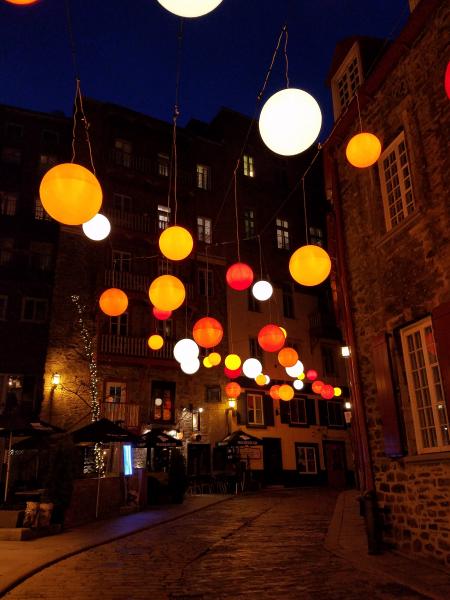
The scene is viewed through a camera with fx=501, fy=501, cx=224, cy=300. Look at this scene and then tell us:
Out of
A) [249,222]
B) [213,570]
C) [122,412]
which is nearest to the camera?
[213,570]

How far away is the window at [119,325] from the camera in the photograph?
903 inches

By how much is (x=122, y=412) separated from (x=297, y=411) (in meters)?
10.3

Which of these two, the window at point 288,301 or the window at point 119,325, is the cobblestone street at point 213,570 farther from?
the window at point 288,301

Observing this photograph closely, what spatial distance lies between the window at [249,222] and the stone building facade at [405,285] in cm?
1908

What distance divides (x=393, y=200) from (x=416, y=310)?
7.55 ft

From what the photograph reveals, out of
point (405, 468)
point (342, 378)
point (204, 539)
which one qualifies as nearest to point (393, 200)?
Result: point (405, 468)

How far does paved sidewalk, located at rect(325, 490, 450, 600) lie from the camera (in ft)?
18.9

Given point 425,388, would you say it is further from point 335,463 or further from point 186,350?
point 335,463

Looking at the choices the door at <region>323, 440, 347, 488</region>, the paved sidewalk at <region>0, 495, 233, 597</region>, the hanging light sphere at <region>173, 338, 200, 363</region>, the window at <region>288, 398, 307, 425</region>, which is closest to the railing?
the paved sidewalk at <region>0, 495, 233, 597</region>

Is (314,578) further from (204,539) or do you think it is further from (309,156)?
(309,156)

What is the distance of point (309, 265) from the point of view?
7453 millimetres

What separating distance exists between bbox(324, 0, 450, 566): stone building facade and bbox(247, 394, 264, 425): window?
55.0 feet

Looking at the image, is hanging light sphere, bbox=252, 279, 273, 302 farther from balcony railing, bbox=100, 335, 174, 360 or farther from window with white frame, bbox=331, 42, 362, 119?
balcony railing, bbox=100, 335, 174, 360

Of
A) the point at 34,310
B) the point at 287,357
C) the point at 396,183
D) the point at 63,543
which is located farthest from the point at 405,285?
the point at 34,310
